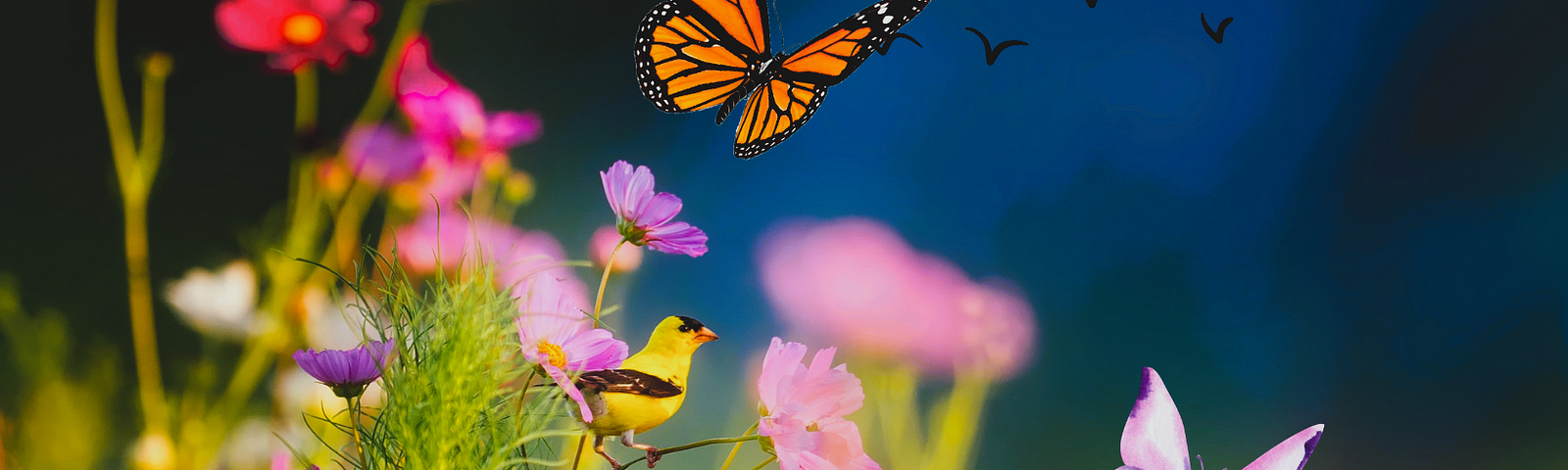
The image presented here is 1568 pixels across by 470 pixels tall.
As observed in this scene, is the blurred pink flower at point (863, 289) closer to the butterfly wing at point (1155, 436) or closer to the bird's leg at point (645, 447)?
the bird's leg at point (645, 447)

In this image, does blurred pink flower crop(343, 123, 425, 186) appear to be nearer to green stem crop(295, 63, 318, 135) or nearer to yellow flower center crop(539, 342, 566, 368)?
green stem crop(295, 63, 318, 135)

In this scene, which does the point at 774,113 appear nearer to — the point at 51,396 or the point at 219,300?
the point at 219,300

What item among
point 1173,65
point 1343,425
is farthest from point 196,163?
point 1343,425

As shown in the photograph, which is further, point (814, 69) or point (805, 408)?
point (814, 69)

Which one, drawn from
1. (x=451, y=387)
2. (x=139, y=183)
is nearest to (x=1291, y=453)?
(x=451, y=387)

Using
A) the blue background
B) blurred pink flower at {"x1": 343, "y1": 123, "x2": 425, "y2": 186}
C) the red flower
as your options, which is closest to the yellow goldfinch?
the blue background

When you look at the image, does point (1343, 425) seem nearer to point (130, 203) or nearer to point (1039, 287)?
point (1039, 287)

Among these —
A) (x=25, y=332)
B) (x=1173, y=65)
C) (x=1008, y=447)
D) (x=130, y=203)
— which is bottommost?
(x=1008, y=447)
